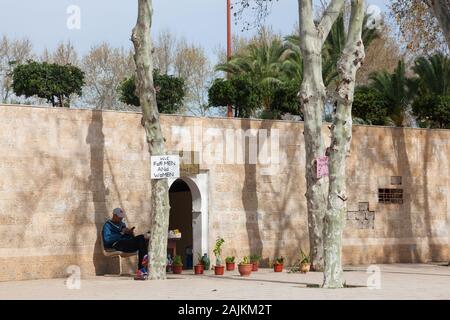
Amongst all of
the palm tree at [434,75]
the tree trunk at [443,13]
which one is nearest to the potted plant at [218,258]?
the tree trunk at [443,13]

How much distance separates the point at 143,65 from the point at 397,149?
10.2 metres

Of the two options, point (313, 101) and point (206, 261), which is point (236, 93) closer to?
point (313, 101)

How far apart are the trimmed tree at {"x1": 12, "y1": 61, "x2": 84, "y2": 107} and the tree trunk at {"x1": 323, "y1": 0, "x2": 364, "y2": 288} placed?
9009 millimetres

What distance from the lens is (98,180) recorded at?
19.3 meters

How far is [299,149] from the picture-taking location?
2269cm

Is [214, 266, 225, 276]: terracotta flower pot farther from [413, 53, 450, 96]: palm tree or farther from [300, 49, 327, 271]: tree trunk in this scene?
→ [413, 53, 450, 96]: palm tree

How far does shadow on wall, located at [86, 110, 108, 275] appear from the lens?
1925cm

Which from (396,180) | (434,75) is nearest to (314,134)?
(396,180)

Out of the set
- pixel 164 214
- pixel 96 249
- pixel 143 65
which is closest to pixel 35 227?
pixel 96 249

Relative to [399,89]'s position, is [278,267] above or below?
below

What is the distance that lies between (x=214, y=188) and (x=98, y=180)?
3154mm

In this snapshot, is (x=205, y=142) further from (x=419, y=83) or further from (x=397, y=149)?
(x=419, y=83)

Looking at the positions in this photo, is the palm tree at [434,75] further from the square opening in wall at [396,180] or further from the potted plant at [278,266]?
the potted plant at [278,266]
